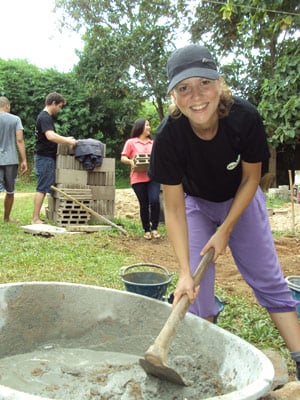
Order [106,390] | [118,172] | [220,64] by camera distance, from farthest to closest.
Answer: [118,172], [220,64], [106,390]

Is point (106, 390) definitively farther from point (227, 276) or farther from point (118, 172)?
point (118, 172)

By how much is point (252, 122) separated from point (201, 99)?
0.98 ft

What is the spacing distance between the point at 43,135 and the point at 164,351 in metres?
4.78

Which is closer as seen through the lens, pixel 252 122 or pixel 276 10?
pixel 252 122

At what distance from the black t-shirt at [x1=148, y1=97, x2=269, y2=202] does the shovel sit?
597 millimetres

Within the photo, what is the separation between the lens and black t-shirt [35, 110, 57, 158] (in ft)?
19.1

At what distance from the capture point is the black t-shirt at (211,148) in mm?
1969

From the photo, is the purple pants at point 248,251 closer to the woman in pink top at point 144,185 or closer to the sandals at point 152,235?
the woman in pink top at point 144,185

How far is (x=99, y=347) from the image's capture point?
87.1 inches

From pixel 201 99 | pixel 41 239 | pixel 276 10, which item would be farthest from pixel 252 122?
pixel 41 239

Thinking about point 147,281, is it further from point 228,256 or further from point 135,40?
point 135,40

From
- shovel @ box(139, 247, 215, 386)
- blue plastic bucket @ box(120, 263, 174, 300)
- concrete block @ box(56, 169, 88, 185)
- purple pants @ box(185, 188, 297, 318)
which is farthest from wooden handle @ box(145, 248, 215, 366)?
concrete block @ box(56, 169, 88, 185)

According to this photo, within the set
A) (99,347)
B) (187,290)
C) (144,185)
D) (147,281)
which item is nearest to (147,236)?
(144,185)

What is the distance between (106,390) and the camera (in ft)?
5.76
